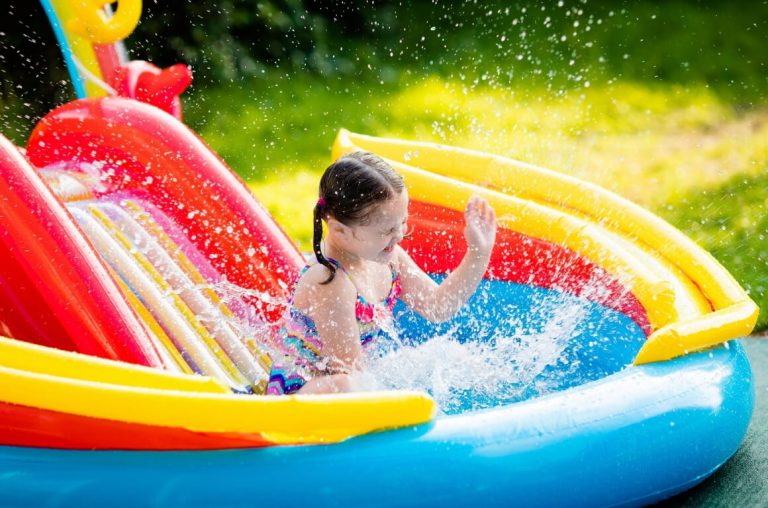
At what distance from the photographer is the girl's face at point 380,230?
2.21m

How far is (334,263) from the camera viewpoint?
227cm

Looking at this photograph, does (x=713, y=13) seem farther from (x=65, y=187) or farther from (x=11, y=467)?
(x=11, y=467)

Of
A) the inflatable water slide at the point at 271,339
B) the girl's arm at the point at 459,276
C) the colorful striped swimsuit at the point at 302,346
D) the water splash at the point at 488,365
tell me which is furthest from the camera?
the water splash at the point at 488,365

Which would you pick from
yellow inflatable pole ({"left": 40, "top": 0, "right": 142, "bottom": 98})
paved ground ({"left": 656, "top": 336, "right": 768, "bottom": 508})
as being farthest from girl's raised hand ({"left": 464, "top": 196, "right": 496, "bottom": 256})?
yellow inflatable pole ({"left": 40, "top": 0, "right": 142, "bottom": 98})

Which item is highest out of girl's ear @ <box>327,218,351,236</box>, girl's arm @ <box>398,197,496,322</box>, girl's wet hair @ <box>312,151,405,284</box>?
girl's wet hair @ <box>312,151,405,284</box>

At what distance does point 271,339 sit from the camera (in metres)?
2.72

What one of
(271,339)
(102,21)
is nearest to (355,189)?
(271,339)

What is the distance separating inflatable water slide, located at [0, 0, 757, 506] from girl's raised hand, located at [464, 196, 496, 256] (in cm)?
37

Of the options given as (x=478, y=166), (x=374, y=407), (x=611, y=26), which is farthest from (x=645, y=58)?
(x=374, y=407)

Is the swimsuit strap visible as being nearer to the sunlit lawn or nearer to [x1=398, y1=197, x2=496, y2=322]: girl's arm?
[x1=398, y1=197, x2=496, y2=322]: girl's arm

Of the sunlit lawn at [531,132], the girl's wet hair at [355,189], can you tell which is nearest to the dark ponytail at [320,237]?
the girl's wet hair at [355,189]

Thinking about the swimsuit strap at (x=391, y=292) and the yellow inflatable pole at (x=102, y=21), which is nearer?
the swimsuit strap at (x=391, y=292)

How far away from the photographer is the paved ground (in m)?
A: 2.21

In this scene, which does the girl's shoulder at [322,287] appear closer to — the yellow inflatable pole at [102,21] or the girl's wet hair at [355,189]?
the girl's wet hair at [355,189]
